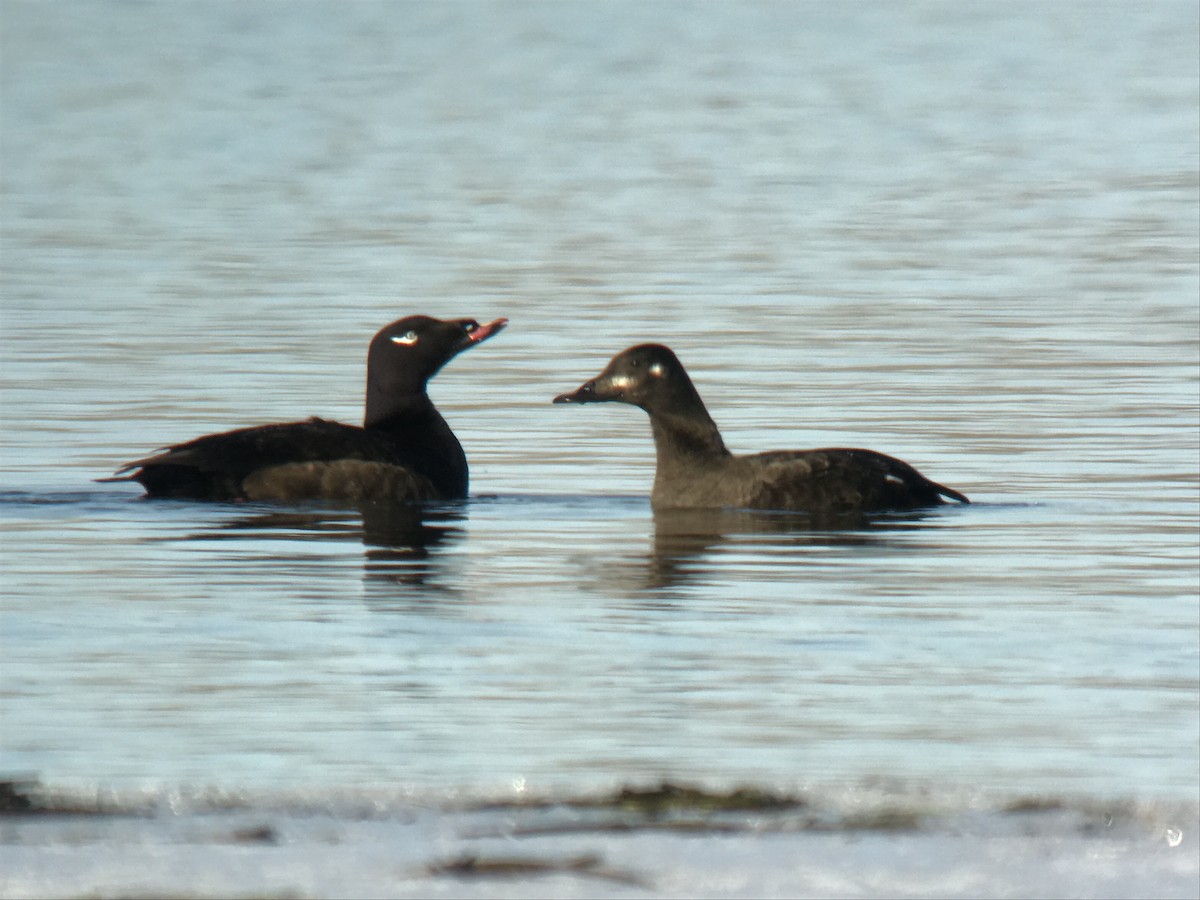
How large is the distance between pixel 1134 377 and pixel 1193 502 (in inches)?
171

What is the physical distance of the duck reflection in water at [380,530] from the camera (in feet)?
36.7

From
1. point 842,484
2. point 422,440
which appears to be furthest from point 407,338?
point 842,484

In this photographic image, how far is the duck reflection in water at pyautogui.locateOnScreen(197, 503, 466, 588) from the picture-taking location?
1119 cm

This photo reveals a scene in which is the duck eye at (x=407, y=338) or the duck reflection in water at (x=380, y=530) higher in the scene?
the duck eye at (x=407, y=338)

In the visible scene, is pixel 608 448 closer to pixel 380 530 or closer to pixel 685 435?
pixel 685 435

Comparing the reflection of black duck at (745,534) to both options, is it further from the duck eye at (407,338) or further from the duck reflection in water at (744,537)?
the duck eye at (407,338)

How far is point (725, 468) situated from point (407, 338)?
1.96 meters

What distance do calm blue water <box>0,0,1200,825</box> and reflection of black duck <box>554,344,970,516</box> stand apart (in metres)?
0.29

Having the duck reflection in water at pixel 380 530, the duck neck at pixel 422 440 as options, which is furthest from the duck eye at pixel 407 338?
the duck reflection in water at pixel 380 530

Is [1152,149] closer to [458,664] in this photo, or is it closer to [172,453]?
[172,453]

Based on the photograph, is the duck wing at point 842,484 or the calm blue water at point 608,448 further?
the duck wing at point 842,484

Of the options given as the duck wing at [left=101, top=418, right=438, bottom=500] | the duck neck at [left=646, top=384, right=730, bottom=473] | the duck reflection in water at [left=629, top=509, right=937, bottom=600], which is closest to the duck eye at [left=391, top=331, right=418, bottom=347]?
the duck wing at [left=101, top=418, right=438, bottom=500]

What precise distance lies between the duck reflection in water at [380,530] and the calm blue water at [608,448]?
43 millimetres

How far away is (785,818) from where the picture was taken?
657 centimetres
